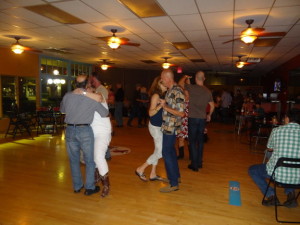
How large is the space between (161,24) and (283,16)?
2277 millimetres

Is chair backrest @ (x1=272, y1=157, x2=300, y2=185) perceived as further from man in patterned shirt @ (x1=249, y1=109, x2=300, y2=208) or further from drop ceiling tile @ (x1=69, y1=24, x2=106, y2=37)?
drop ceiling tile @ (x1=69, y1=24, x2=106, y2=37)

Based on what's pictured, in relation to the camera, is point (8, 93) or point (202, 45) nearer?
point (202, 45)

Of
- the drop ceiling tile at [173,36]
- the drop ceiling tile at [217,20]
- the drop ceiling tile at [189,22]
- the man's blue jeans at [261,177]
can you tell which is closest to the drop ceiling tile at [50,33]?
the drop ceiling tile at [173,36]

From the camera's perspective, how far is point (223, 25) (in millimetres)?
4883

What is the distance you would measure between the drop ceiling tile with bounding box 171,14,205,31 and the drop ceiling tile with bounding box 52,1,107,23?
143 centimetres

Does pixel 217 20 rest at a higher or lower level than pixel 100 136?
higher

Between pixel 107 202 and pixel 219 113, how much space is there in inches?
378

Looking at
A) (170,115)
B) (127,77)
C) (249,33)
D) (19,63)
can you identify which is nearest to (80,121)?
(170,115)

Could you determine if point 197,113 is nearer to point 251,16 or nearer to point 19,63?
point 251,16

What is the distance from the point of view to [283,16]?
4.31m

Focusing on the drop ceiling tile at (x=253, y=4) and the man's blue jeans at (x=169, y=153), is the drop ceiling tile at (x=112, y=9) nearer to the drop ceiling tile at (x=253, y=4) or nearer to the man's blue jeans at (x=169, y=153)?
the drop ceiling tile at (x=253, y=4)

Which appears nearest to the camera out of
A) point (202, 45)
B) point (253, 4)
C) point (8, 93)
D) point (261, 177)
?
point (261, 177)

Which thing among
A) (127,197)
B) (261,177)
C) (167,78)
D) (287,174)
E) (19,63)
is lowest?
(127,197)

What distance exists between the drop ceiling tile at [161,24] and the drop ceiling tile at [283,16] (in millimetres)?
1854
